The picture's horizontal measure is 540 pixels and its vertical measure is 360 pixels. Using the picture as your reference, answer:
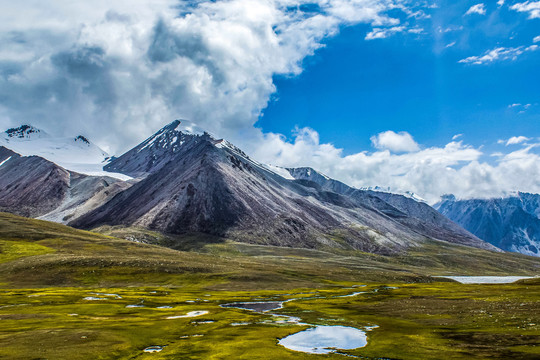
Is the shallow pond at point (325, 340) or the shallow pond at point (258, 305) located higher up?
the shallow pond at point (325, 340)

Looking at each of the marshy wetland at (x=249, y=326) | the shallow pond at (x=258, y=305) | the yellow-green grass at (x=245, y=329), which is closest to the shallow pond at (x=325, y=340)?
the marshy wetland at (x=249, y=326)

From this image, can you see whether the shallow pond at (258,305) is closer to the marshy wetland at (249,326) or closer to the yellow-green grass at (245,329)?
the marshy wetland at (249,326)

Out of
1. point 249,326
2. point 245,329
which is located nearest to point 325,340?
point 245,329

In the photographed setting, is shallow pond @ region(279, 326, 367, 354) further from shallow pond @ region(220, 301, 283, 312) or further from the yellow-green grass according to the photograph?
shallow pond @ region(220, 301, 283, 312)

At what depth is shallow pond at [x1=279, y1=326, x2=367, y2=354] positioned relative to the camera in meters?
45.6

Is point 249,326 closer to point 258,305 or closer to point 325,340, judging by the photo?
point 325,340

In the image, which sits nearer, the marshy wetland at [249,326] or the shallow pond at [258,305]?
the marshy wetland at [249,326]

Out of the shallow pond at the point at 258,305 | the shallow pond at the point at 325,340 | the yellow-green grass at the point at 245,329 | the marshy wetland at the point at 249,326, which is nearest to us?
the yellow-green grass at the point at 245,329

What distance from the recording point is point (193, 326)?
5794cm

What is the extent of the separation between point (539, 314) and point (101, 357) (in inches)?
2132

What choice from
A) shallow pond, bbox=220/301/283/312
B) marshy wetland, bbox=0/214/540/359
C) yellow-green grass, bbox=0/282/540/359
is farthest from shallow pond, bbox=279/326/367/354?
shallow pond, bbox=220/301/283/312

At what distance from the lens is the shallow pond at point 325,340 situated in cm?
4558

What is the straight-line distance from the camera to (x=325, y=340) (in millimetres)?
51125

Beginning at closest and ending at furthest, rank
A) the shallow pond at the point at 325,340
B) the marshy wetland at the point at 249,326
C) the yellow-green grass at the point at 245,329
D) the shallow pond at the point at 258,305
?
the yellow-green grass at the point at 245,329
the marshy wetland at the point at 249,326
the shallow pond at the point at 325,340
the shallow pond at the point at 258,305
